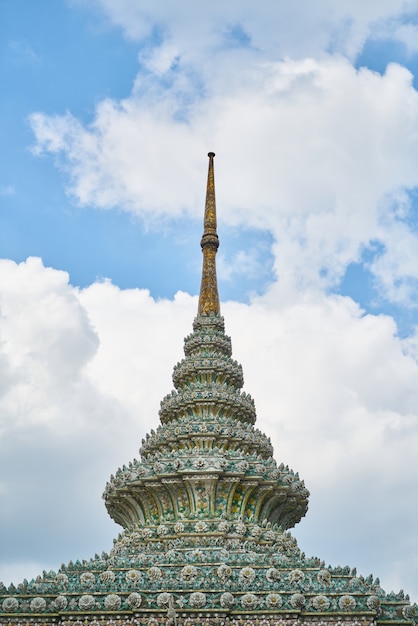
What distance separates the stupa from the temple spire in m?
0.72

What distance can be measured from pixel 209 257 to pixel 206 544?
1764 centimetres

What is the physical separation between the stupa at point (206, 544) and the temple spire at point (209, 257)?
721mm

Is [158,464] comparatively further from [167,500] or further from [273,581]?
[273,581]

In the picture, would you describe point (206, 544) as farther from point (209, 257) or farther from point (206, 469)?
point (209, 257)

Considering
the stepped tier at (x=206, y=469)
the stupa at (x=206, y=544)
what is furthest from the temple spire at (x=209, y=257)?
the stepped tier at (x=206, y=469)

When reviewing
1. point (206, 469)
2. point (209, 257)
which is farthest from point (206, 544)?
point (209, 257)

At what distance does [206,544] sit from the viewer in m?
24.7

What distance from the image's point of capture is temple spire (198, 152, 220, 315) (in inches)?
1478

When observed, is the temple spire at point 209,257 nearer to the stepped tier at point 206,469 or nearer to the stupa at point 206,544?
Result: the stupa at point 206,544

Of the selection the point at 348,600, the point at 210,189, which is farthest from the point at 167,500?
the point at 210,189

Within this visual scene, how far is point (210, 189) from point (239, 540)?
21328 millimetres

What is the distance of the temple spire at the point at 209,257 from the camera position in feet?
123

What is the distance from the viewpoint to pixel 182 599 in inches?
811

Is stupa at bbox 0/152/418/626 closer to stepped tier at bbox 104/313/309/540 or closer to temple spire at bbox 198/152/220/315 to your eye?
stepped tier at bbox 104/313/309/540
